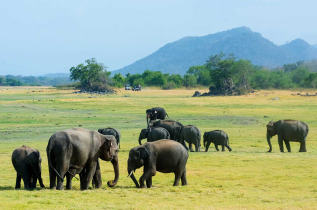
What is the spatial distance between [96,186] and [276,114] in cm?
3860

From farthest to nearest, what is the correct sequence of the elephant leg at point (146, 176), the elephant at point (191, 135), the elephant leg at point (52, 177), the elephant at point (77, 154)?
1. the elephant at point (191, 135)
2. the elephant leg at point (146, 176)
3. the elephant leg at point (52, 177)
4. the elephant at point (77, 154)

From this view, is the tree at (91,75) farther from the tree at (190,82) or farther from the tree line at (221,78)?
the tree at (190,82)

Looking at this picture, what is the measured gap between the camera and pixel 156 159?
16.9m

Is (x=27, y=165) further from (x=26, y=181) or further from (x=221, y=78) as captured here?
(x=221, y=78)

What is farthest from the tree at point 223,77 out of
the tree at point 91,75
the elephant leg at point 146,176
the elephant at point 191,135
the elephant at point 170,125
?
the elephant leg at point 146,176

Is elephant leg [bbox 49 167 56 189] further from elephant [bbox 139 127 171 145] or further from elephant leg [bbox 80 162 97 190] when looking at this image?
elephant [bbox 139 127 171 145]

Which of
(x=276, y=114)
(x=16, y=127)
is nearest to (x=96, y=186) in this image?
(x=16, y=127)

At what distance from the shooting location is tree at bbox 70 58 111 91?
372 feet

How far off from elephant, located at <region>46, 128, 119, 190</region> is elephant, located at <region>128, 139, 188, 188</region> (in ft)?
2.09

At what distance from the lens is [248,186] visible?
17000 mm

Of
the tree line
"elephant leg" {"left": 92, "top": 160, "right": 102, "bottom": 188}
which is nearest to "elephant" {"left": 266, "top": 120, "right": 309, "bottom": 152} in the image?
"elephant leg" {"left": 92, "top": 160, "right": 102, "bottom": 188}

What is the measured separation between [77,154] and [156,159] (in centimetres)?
269

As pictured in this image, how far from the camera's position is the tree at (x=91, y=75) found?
4467 inches

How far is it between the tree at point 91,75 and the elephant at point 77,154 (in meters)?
95.4
